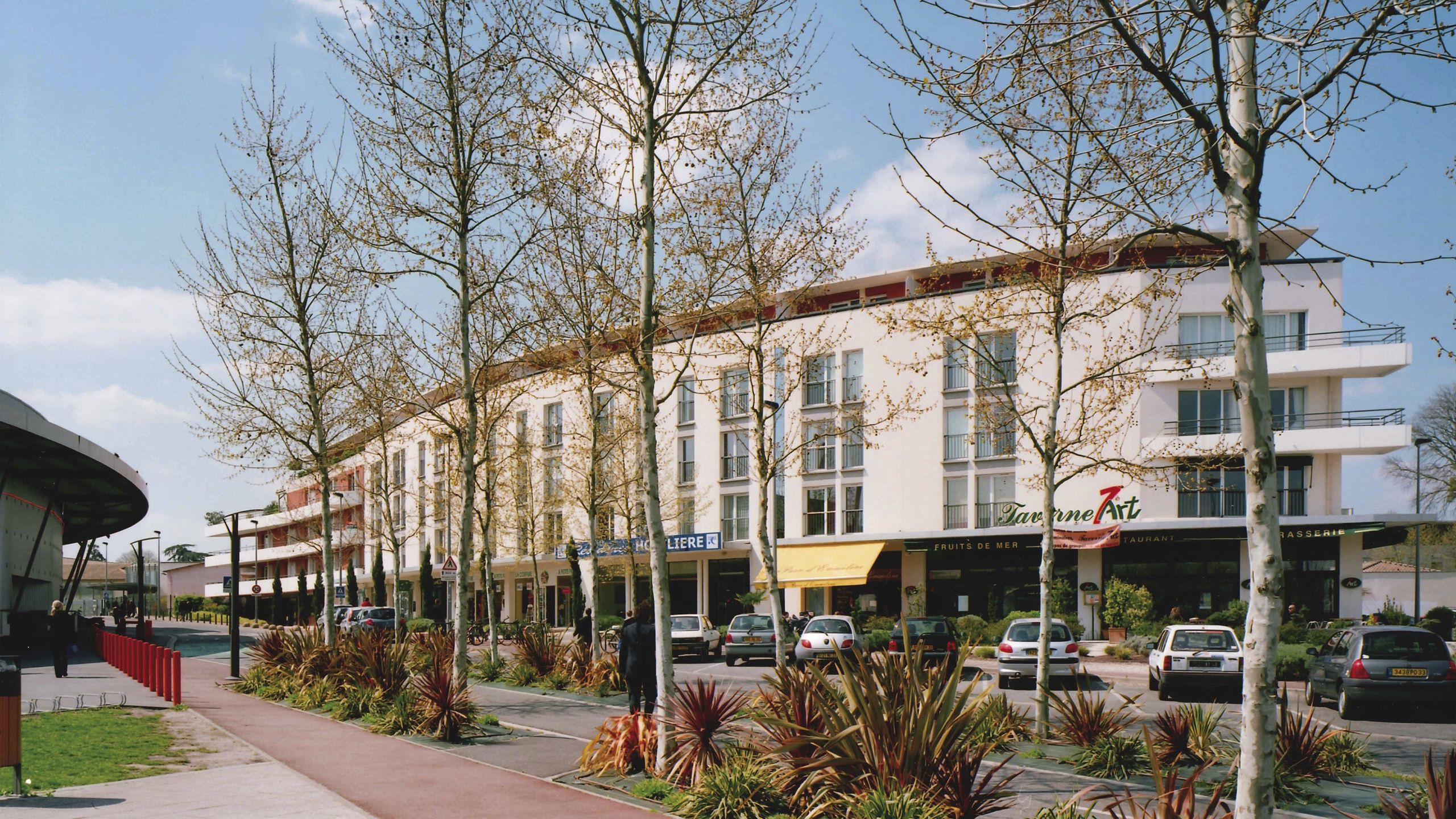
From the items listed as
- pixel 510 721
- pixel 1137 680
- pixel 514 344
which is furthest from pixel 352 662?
pixel 1137 680

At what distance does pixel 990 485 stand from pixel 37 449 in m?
33.0

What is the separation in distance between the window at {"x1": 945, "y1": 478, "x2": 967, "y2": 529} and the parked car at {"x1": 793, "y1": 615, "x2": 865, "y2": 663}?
15411 mm

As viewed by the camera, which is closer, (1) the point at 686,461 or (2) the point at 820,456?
(2) the point at 820,456

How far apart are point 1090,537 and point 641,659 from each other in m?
28.8

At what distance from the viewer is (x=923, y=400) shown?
45.5 meters

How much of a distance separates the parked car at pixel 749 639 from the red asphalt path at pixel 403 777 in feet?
53.2

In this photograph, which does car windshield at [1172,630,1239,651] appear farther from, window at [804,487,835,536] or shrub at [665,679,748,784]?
window at [804,487,835,536]

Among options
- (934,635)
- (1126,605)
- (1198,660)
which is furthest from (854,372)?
(1198,660)

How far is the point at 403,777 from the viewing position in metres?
11.7

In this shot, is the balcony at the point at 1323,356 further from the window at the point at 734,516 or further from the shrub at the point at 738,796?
the shrub at the point at 738,796

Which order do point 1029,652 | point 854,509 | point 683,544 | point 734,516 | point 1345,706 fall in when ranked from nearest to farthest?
1. point 1345,706
2. point 1029,652
3. point 854,509
4. point 734,516
5. point 683,544

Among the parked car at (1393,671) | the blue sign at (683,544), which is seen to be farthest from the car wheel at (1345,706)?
the blue sign at (683,544)

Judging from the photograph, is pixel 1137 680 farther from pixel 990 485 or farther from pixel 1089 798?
pixel 1089 798

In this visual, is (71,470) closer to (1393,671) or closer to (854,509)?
(854,509)
